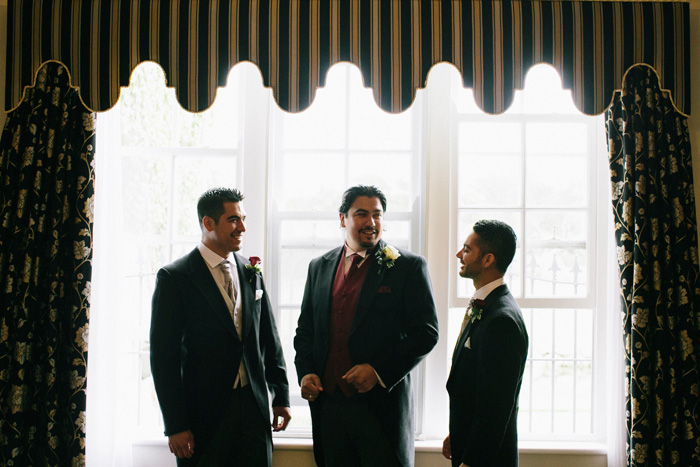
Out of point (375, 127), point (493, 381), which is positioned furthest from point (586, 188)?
point (493, 381)

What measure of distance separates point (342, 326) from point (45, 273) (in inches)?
64.4

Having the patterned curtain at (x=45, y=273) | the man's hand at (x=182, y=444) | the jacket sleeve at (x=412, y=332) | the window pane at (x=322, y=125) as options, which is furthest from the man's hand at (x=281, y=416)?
the window pane at (x=322, y=125)

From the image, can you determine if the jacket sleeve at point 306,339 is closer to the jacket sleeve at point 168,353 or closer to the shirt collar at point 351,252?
the shirt collar at point 351,252

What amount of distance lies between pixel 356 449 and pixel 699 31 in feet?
9.78

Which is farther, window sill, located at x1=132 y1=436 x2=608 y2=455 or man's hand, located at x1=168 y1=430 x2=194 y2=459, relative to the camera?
window sill, located at x1=132 y1=436 x2=608 y2=455

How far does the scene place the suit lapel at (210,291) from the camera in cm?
248

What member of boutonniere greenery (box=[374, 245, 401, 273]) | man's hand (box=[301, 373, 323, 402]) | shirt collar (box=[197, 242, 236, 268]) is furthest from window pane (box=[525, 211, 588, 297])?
shirt collar (box=[197, 242, 236, 268])

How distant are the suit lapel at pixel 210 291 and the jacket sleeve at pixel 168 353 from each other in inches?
4.1

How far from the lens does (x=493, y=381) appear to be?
76.2 inches

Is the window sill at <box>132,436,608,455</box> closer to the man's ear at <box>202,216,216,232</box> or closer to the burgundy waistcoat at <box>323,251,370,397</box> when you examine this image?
the burgundy waistcoat at <box>323,251,370,397</box>

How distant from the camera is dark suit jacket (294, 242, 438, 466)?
2.48 m

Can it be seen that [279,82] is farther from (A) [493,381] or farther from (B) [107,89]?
(A) [493,381]

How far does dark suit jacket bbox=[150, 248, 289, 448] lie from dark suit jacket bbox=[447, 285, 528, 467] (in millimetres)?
967

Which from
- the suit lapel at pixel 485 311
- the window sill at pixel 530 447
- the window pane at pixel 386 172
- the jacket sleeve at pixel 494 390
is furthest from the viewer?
the window pane at pixel 386 172
